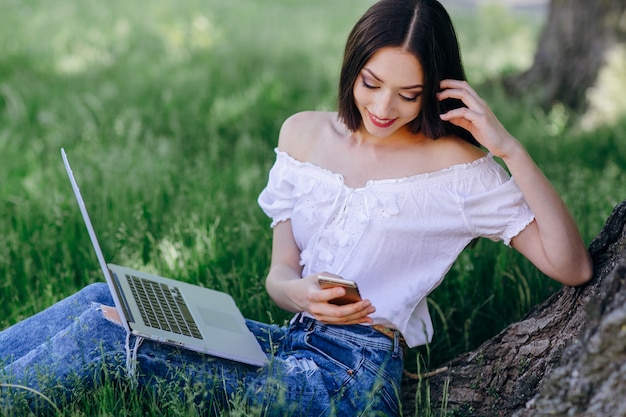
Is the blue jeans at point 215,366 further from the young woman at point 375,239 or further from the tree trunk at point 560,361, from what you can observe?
the tree trunk at point 560,361

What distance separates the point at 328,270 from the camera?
103 inches

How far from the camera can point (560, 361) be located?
2.20 meters

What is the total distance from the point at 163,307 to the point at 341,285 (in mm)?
571

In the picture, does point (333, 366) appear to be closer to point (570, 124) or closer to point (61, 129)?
point (61, 129)

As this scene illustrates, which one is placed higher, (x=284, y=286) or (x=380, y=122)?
(x=380, y=122)

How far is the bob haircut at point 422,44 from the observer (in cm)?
243

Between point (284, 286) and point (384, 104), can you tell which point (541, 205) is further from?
point (284, 286)

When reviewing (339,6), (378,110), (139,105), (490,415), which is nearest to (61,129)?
(139,105)

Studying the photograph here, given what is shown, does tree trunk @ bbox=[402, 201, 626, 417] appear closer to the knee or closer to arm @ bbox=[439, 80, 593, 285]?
arm @ bbox=[439, 80, 593, 285]

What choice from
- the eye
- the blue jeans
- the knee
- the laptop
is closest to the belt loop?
the blue jeans

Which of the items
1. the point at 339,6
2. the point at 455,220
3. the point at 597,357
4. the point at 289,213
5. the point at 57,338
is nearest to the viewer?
the point at 597,357

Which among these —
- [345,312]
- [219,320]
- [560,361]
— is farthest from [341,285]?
[560,361]

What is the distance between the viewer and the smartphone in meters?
2.23

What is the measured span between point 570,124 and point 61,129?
328 cm
